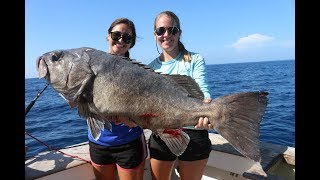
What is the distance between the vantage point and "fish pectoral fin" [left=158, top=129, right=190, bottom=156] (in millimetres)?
3018

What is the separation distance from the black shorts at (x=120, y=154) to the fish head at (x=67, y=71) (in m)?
0.99

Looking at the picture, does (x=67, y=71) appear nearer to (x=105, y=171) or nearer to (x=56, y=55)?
(x=56, y=55)

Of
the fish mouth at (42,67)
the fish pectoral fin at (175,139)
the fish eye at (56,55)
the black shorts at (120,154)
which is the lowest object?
the black shorts at (120,154)

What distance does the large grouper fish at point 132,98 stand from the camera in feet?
9.02

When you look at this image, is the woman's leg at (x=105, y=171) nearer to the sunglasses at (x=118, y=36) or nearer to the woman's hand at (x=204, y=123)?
the woman's hand at (x=204, y=123)

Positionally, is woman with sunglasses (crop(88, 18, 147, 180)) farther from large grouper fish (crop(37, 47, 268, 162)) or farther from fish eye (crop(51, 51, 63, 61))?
fish eye (crop(51, 51, 63, 61))

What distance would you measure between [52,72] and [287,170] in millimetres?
4462

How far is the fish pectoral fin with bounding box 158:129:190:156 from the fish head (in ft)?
3.20

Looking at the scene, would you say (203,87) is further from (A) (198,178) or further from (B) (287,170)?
(B) (287,170)

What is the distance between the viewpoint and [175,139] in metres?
3.04

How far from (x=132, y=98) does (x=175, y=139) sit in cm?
66

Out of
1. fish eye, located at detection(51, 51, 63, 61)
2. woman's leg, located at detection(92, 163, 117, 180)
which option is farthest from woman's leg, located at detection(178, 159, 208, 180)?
fish eye, located at detection(51, 51, 63, 61)

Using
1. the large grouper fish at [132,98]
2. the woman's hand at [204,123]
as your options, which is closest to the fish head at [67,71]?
the large grouper fish at [132,98]

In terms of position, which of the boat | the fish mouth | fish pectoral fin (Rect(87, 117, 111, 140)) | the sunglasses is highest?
the sunglasses
